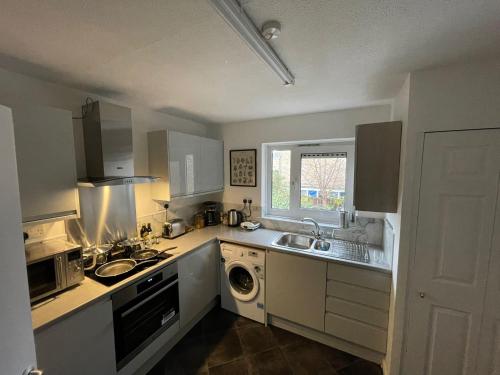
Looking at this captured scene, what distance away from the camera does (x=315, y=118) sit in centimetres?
238

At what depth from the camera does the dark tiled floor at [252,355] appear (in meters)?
1.70

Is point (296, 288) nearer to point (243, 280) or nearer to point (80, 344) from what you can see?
point (243, 280)

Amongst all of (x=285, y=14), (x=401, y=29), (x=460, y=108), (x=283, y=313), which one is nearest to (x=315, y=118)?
(x=460, y=108)

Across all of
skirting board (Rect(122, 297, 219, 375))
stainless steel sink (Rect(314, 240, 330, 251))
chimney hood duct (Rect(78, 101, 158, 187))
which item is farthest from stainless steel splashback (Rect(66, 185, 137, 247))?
stainless steel sink (Rect(314, 240, 330, 251))

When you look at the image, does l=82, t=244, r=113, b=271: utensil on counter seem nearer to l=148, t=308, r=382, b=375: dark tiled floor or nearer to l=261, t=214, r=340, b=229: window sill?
l=148, t=308, r=382, b=375: dark tiled floor

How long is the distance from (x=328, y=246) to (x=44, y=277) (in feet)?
7.42

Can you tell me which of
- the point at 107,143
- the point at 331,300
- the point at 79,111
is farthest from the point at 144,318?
the point at 79,111

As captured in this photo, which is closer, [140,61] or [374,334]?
[140,61]

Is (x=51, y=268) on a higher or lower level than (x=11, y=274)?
lower

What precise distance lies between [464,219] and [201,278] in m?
2.12

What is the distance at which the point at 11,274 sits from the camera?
2.28ft

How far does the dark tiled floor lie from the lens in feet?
5.58

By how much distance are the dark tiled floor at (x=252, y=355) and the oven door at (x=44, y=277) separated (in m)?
1.04

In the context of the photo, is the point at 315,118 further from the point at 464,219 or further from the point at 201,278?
the point at 201,278
